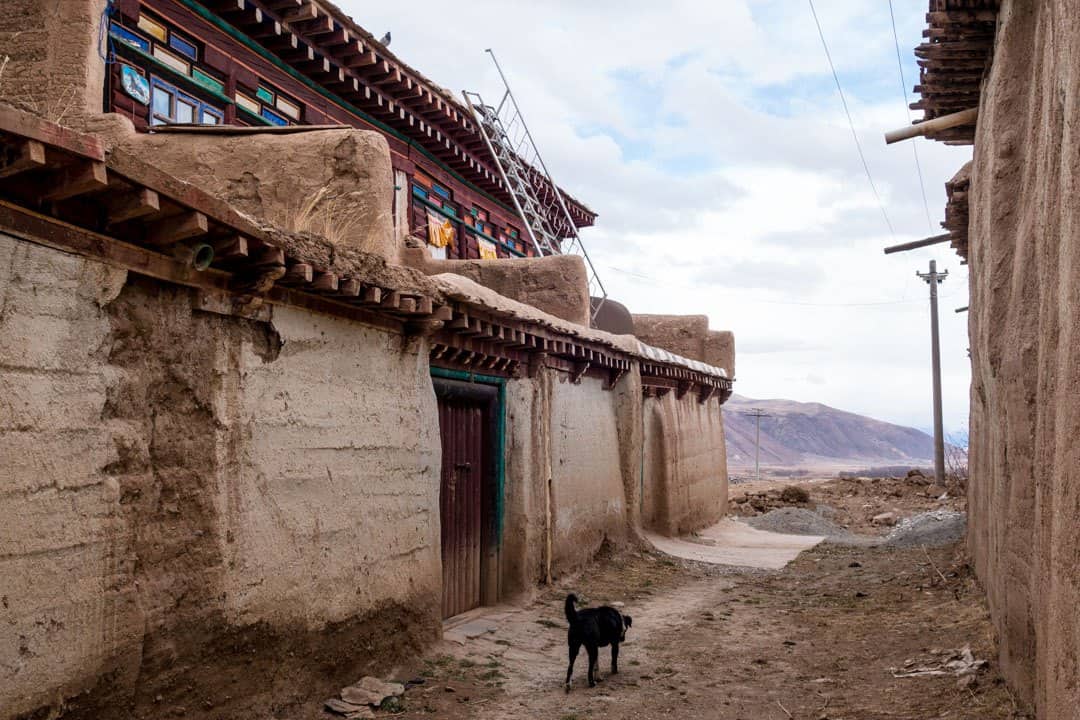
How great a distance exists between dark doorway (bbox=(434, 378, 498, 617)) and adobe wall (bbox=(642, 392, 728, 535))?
543cm

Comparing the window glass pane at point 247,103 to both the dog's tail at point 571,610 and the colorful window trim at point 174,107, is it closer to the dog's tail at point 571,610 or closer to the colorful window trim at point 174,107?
the colorful window trim at point 174,107

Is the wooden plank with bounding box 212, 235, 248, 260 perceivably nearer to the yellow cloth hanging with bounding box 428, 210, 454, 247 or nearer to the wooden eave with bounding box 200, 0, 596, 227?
the wooden eave with bounding box 200, 0, 596, 227

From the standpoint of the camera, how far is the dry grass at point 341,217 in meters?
6.44

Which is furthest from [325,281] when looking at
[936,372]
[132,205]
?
[936,372]

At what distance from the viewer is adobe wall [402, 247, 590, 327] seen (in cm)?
1049

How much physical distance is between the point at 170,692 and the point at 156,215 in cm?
229

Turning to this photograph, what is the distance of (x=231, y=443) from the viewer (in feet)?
16.0

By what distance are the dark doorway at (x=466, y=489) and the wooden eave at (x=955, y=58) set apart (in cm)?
472

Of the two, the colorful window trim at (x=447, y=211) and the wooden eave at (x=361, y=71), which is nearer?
the wooden eave at (x=361, y=71)

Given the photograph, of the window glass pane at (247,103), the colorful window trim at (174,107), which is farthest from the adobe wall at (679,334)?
the colorful window trim at (174,107)

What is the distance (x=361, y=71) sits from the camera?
11.0 m

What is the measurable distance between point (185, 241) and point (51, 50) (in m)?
3.63

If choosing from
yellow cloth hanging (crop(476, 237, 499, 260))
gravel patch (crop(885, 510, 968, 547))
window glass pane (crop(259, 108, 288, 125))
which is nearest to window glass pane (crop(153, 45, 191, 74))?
window glass pane (crop(259, 108, 288, 125))

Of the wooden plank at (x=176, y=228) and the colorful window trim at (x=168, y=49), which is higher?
the colorful window trim at (x=168, y=49)
